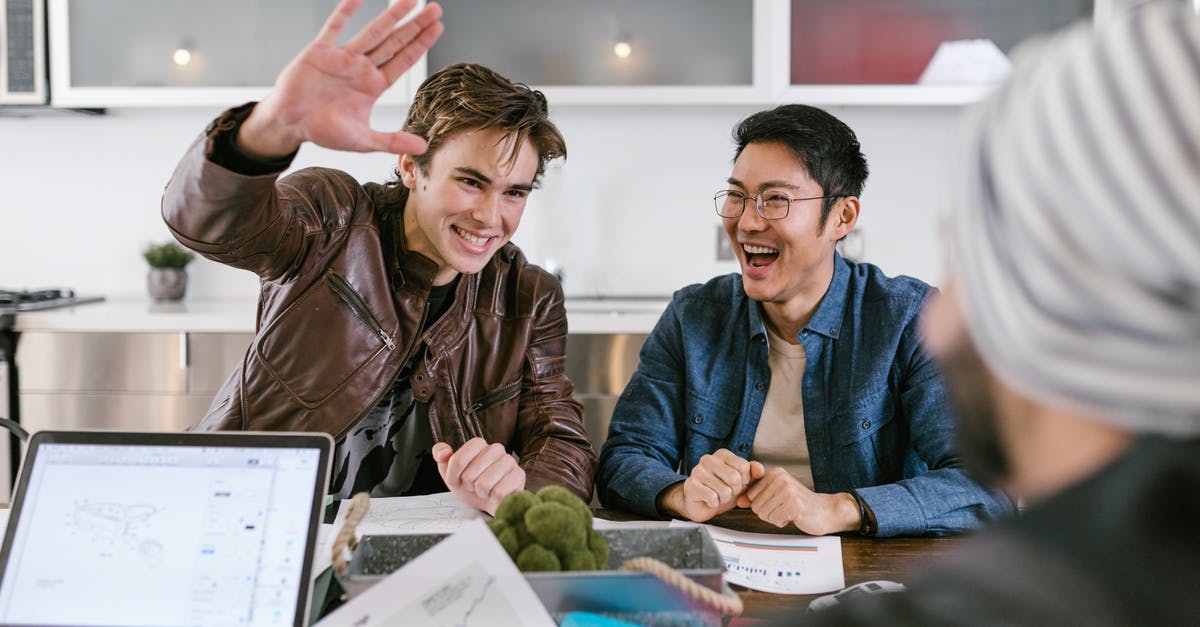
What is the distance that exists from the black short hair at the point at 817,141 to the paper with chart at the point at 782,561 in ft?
2.30

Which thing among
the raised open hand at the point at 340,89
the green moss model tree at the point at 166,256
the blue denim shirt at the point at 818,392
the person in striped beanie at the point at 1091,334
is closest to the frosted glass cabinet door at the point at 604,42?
the green moss model tree at the point at 166,256

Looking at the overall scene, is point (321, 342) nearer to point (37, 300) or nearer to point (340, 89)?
point (340, 89)

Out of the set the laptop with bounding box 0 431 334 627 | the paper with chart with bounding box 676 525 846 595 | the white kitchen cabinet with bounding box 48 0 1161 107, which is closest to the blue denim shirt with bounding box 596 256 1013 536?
the paper with chart with bounding box 676 525 846 595

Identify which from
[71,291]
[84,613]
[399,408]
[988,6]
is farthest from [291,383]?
[988,6]

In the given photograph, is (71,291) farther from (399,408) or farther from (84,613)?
(84,613)

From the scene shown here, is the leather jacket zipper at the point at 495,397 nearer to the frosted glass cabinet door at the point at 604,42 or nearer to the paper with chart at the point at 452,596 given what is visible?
the paper with chart at the point at 452,596

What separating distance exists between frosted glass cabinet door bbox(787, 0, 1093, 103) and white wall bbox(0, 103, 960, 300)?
32 cm

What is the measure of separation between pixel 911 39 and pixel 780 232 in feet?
5.32

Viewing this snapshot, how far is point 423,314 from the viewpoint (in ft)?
5.37

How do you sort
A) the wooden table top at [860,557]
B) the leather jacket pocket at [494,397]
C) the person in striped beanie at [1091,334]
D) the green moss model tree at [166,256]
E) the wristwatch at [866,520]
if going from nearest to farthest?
the person in striped beanie at [1091,334] < the wooden table top at [860,557] < the wristwatch at [866,520] < the leather jacket pocket at [494,397] < the green moss model tree at [166,256]

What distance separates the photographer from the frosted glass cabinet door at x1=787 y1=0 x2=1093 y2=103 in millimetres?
2953

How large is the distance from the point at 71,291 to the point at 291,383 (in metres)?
2.19

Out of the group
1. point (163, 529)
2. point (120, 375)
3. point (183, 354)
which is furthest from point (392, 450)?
point (120, 375)

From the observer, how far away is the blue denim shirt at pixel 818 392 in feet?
5.14
